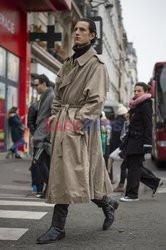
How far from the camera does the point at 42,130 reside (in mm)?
7586

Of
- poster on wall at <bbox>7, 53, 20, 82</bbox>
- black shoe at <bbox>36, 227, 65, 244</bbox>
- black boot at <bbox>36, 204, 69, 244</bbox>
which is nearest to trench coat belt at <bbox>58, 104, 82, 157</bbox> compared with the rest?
black boot at <bbox>36, 204, 69, 244</bbox>

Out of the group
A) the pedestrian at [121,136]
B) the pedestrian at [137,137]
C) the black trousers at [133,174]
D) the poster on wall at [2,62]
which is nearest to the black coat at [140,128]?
the pedestrian at [137,137]

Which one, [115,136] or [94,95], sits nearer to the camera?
[94,95]

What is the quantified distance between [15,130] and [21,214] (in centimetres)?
989

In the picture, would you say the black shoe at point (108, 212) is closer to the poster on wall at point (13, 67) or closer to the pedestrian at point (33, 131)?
the pedestrian at point (33, 131)

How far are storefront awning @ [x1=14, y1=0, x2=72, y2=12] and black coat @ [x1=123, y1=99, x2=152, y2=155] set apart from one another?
993 centimetres

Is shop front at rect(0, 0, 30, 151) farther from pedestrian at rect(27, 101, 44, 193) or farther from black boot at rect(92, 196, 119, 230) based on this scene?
black boot at rect(92, 196, 119, 230)

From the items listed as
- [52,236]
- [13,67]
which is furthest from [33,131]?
[13,67]

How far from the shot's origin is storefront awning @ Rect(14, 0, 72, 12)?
1653 cm

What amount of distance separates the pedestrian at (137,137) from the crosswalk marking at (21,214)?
70.0 inches

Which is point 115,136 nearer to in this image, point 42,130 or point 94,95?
point 42,130

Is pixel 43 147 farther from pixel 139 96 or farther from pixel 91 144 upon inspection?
pixel 91 144

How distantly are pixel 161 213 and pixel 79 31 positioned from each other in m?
2.64

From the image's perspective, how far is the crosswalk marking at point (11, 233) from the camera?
4555 millimetres
